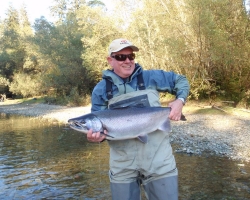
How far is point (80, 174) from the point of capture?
9.30 m

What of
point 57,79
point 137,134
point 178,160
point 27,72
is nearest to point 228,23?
point 178,160

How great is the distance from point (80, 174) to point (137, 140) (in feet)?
21.5

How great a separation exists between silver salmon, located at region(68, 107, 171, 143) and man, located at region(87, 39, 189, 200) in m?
0.08

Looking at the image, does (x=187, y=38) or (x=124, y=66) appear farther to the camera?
(x=187, y=38)

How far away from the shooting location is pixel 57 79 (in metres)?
37.4

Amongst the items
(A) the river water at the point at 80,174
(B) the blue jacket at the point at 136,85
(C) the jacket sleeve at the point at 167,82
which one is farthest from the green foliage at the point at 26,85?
(C) the jacket sleeve at the point at 167,82

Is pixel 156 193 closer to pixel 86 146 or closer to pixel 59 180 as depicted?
pixel 59 180

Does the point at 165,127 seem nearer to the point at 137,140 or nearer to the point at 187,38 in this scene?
the point at 137,140

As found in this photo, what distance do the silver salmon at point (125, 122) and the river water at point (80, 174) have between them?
4524mm

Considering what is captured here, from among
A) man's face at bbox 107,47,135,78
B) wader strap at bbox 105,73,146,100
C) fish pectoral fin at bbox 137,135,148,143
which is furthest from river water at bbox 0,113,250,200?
man's face at bbox 107,47,135,78

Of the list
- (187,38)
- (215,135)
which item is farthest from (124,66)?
(187,38)

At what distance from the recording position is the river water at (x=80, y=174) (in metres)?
7.60

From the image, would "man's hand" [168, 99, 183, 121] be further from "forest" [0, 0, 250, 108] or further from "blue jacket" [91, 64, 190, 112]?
"forest" [0, 0, 250, 108]

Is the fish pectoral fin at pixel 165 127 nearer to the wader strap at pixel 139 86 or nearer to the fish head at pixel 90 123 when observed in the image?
the wader strap at pixel 139 86
